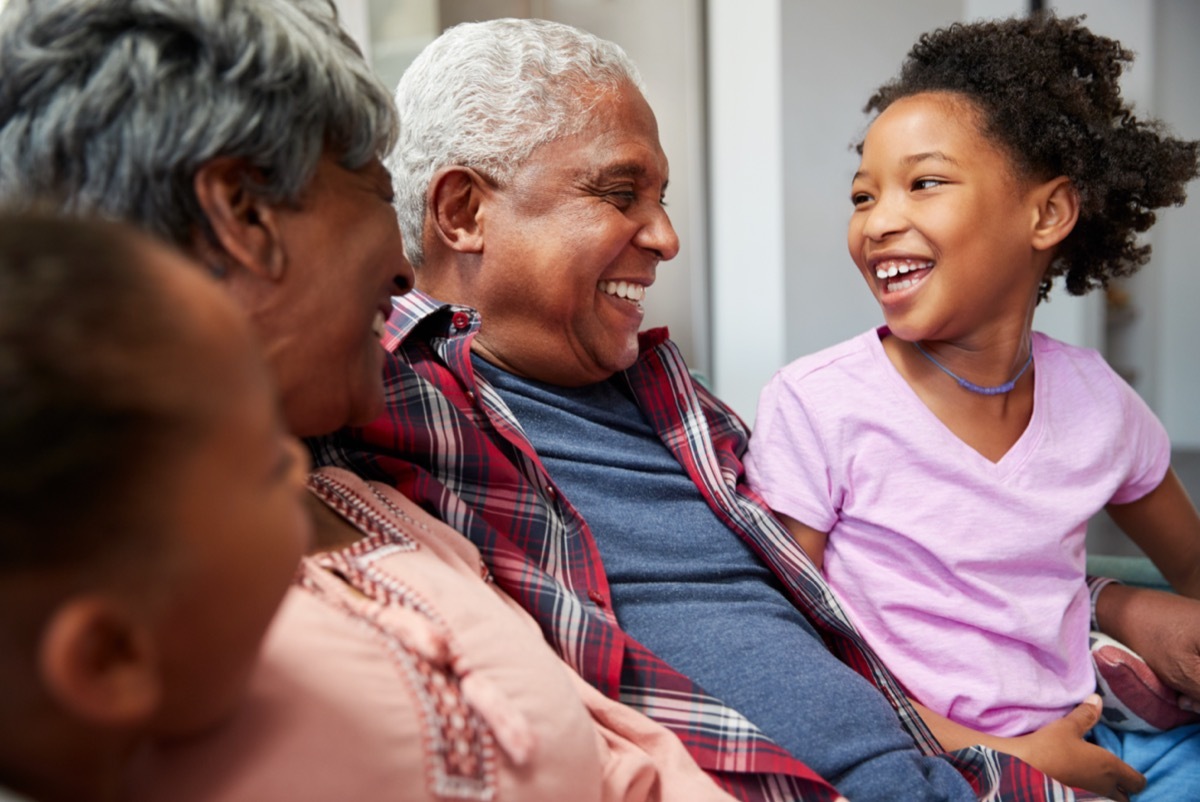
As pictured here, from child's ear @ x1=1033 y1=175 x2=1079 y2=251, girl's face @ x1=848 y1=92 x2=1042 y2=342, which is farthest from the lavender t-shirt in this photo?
child's ear @ x1=1033 y1=175 x2=1079 y2=251

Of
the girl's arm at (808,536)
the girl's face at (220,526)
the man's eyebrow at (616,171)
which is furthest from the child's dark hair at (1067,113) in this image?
the girl's face at (220,526)

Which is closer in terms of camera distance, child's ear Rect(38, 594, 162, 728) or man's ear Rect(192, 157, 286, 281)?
child's ear Rect(38, 594, 162, 728)

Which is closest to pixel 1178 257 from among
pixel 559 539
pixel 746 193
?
pixel 746 193

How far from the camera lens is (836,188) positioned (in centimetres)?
321

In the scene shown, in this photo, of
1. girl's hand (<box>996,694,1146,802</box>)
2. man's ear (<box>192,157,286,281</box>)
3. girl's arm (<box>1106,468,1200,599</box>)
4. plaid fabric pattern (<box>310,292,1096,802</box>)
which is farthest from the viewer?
girl's arm (<box>1106,468,1200,599</box>)

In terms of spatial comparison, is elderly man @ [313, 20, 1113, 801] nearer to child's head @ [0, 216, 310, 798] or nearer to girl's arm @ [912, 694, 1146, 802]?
girl's arm @ [912, 694, 1146, 802]

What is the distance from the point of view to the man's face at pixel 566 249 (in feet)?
5.02

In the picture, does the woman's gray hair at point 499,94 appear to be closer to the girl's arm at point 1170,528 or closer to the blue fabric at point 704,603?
the blue fabric at point 704,603

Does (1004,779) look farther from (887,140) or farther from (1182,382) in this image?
(1182,382)

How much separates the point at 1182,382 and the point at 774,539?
4237 millimetres

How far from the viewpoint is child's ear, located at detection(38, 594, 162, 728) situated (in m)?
0.51

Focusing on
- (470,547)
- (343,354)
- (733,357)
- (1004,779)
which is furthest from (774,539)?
(733,357)

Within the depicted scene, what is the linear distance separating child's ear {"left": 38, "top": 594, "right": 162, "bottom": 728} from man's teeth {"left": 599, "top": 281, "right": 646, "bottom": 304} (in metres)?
1.11

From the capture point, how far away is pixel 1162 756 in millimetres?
1500
